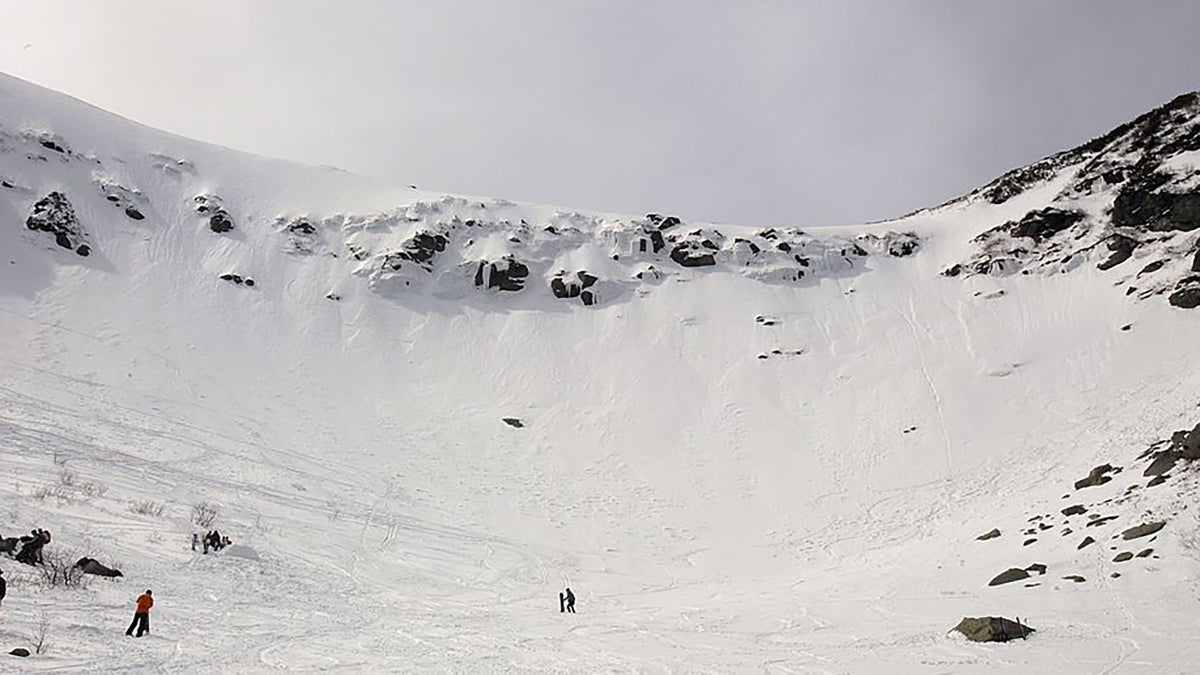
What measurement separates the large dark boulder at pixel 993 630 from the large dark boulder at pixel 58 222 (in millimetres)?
56048

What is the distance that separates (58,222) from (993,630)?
59.7 metres

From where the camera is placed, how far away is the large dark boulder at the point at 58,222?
47.6 meters

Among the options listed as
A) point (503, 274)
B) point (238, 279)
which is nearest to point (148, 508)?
point (238, 279)

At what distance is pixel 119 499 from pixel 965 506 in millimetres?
32596

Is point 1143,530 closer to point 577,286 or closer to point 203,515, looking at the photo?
point 203,515

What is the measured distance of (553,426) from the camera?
42.2 meters

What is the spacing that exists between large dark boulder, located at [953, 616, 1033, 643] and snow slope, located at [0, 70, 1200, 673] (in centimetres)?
41

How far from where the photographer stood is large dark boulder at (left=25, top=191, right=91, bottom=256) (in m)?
47.6

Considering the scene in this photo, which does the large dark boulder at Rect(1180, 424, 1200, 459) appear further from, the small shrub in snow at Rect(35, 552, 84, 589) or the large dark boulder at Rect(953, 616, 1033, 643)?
the small shrub in snow at Rect(35, 552, 84, 589)

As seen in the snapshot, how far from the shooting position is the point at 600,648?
43.9ft

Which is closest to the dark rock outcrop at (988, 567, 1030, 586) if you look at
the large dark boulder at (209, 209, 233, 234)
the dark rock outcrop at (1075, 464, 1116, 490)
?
the dark rock outcrop at (1075, 464, 1116, 490)

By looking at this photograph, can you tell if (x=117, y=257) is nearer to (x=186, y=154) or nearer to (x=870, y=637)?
(x=186, y=154)

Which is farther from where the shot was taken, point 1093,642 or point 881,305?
point 881,305

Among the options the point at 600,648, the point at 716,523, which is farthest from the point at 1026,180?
the point at 600,648
